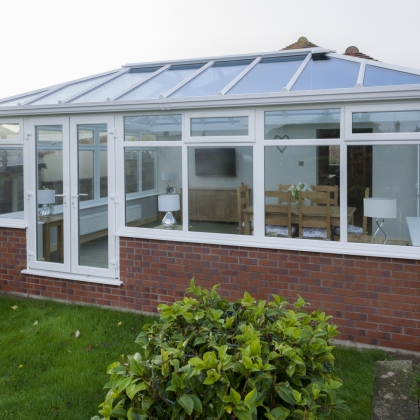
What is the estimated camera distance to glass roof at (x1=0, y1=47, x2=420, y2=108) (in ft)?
19.6

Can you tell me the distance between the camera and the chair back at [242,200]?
20.3ft

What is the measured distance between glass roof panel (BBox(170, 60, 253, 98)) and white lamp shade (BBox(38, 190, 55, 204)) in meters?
2.23

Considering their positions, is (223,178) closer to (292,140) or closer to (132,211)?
(292,140)

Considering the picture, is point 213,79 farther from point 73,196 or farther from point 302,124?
point 73,196

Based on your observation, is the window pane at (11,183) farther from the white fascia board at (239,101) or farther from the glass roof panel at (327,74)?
the glass roof panel at (327,74)

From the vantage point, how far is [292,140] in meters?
5.88

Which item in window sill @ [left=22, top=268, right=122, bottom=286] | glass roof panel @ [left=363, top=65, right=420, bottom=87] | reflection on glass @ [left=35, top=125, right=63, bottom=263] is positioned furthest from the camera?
reflection on glass @ [left=35, top=125, right=63, bottom=263]

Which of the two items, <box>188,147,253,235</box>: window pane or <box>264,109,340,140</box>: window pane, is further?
<box>188,147,253,235</box>: window pane

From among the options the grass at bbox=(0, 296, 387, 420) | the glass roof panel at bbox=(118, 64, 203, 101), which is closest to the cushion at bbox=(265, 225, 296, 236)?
the grass at bbox=(0, 296, 387, 420)

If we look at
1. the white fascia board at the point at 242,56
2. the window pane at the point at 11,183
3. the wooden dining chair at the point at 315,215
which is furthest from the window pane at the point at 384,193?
the window pane at the point at 11,183

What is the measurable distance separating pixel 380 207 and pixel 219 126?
6.72 ft

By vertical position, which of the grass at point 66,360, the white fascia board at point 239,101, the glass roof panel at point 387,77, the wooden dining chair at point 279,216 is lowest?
the grass at point 66,360

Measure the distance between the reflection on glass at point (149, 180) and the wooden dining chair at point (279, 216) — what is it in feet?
3.72

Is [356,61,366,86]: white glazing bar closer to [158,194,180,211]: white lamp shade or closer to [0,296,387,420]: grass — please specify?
[158,194,180,211]: white lamp shade
